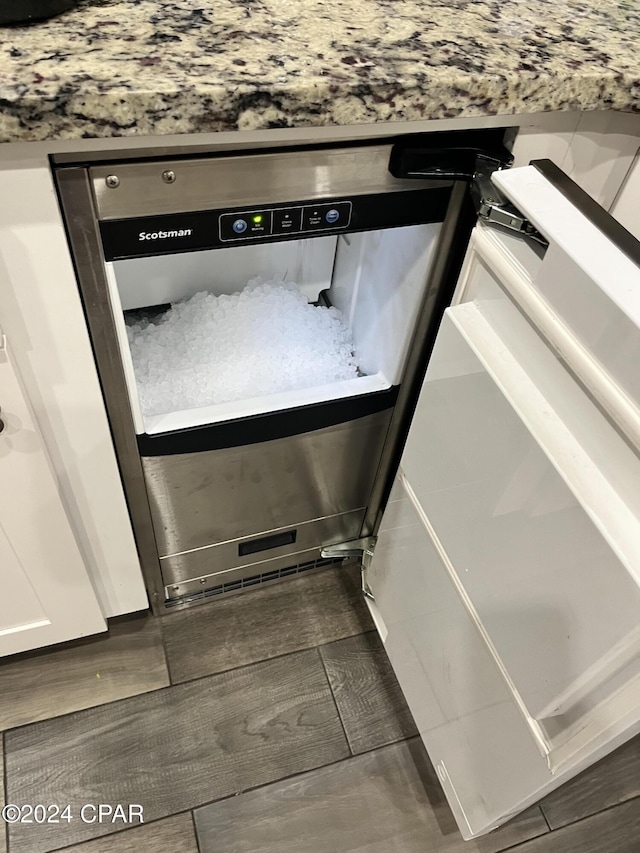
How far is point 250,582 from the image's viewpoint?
137 centimetres

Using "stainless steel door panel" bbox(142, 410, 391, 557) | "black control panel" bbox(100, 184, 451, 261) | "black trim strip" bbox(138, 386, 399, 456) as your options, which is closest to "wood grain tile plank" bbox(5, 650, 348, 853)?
"stainless steel door panel" bbox(142, 410, 391, 557)

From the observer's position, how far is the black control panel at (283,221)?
0.75m

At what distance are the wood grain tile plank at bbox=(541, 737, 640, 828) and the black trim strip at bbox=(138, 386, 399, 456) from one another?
0.75 metres

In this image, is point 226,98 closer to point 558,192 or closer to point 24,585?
point 558,192

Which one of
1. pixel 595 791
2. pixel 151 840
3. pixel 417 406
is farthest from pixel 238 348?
pixel 595 791

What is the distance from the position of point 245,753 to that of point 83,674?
335 millimetres

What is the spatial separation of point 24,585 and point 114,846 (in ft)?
1.48

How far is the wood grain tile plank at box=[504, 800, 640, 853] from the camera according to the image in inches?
45.3

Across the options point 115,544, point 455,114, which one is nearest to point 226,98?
point 455,114

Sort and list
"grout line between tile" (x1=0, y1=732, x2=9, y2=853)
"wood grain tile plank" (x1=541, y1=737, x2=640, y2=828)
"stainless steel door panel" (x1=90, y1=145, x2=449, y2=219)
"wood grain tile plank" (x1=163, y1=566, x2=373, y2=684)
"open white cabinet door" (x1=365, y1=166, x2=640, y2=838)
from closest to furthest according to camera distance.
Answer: "open white cabinet door" (x1=365, y1=166, x2=640, y2=838), "stainless steel door panel" (x1=90, y1=145, x2=449, y2=219), "grout line between tile" (x1=0, y1=732, x2=9, y2=853), "wood grain tile plank" (x1=541, y1=737, x2=640, y2=828), "wood grain tile plank" (x1=163, y1=566, x2=373, y2=684)

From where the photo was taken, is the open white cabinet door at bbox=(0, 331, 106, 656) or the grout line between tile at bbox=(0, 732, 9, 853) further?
the grout line between tile at bbox=(0, 732, 9, 853)

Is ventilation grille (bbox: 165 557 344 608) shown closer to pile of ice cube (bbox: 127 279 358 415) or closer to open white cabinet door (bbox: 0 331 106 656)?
open white cabinet door (bbox: 0 331 106 656)

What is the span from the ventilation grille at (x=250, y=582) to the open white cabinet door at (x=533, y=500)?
1.55 ft

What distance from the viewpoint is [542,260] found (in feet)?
2.12
